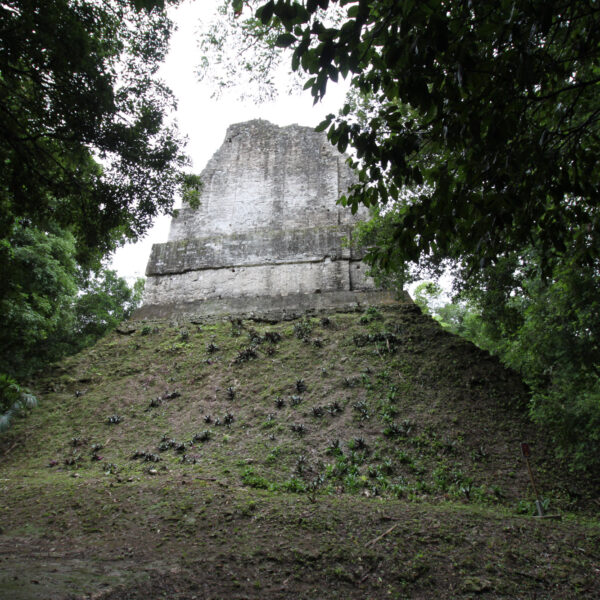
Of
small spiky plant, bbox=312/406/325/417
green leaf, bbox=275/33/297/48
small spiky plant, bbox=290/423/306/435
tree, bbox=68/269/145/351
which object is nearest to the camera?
green leaf, bbox=275/33/297/48

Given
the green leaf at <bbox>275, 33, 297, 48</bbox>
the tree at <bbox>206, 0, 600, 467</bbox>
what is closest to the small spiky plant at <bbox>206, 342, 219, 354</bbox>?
the tree at <bbox>206, 0, 600, 467</bbox>

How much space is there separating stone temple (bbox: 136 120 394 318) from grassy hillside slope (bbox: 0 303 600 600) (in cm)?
93

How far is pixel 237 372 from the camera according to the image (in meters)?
8.00

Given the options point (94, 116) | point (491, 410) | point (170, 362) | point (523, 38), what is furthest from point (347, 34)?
point (170, 362)

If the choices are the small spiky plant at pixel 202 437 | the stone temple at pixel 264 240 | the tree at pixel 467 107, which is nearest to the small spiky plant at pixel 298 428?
the small spiky plant at pixel 202 437

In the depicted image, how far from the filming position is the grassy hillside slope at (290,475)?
3215 millimetres

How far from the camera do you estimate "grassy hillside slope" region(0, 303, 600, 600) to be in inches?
127

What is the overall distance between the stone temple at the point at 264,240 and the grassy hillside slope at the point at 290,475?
928 millimetres

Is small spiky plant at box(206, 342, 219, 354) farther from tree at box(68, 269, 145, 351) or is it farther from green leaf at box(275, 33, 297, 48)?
tree at box(68, 269, 145, 351)

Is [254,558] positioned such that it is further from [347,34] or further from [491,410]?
[491,410]

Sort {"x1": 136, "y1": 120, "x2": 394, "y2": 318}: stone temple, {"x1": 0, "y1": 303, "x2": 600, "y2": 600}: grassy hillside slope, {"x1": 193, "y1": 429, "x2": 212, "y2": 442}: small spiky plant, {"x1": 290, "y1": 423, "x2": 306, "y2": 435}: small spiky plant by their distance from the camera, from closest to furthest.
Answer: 1. {"x1": 0, "y1": 303, "x2": 600, "y2": 600}: grassy hillside slope
2. {"x1": 290, "y1": 423, "x2": 306, "y2": 435}: small spiky plant
3. {"x1": 193, "y1": 429, "x2": 212, "y2": 442}: small spiky plant
4. {"x1": 136, "y1": 120, "x2": 394, "y2": 318}: stone temple

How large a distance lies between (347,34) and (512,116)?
3.50ft

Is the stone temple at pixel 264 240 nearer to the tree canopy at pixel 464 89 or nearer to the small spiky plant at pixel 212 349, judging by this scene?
the small spiky plant at pixel 212 349

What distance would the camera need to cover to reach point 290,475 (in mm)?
5312
